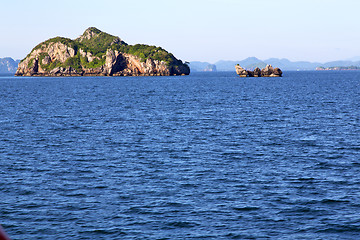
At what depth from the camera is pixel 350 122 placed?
2483 inches

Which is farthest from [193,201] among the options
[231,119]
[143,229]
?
[231,119]

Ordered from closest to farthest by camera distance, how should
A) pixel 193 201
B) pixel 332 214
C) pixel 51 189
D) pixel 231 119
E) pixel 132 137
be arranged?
1. pixel 332 214
2. pixel 193 201
3. pixel 51 189
4. pixel 132 137
5. pixel 231 119

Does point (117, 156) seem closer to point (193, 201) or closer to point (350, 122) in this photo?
point (193, 201)

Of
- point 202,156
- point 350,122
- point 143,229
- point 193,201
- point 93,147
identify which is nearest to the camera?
point 143,229

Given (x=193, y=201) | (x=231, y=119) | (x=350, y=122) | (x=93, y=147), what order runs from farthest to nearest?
(x=231, y=119), (x=350, y=122), (x=93, y=147), (x=193, y=201)

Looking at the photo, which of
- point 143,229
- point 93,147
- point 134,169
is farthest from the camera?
point 93,147

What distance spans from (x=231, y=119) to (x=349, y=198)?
43344 millimetres

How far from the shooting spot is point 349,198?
26.7 metres

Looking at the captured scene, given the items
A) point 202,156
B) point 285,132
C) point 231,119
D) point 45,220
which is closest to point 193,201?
point 45,220

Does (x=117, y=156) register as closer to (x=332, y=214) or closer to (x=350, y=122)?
(x=332, y=214)

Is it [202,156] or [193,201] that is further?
[202,156]

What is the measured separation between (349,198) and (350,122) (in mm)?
40095

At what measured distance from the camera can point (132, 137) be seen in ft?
167

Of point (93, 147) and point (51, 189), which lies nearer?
point (51, 189)
